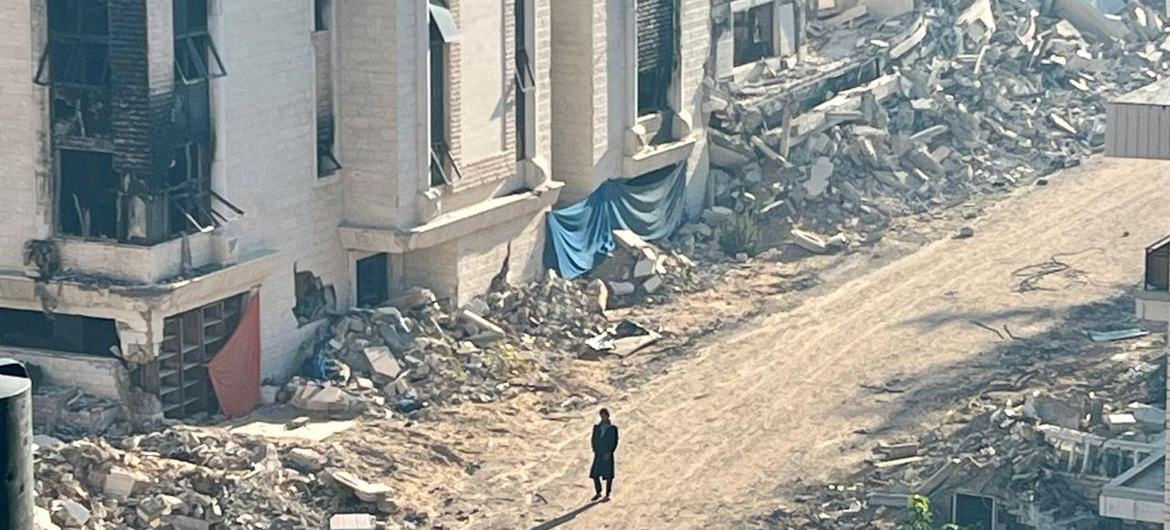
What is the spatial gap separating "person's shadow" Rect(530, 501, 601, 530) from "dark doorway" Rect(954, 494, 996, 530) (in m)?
4.09

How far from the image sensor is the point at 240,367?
3005cm

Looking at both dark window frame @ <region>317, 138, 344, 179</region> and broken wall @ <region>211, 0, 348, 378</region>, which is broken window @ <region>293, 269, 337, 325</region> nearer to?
broken wall @ <region>211, 0, 348, 378</region>

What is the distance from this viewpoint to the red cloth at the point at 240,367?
2972 centimetres

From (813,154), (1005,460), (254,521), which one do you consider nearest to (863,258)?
(813,154)

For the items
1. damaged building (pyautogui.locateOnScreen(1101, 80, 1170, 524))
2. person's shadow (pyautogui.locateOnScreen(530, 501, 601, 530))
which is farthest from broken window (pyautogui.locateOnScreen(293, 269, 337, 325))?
damaged building (pyautogui.locateOnScreen(1101, 80, 1170, 524))

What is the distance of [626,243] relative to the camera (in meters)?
37.0

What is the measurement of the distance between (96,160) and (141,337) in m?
2.11

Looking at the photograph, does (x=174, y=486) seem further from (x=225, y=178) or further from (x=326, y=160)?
(x=326, y=160)

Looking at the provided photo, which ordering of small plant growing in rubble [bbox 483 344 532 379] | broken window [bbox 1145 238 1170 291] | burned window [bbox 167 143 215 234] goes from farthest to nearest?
small plant growing in rubble [bbox 483 344 532 379], burned window [bbox 167 143 215 234], broken window [bbox 1145 238 1170 291]

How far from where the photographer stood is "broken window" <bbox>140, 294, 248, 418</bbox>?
28938 millimetres

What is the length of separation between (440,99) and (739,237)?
24.5ft

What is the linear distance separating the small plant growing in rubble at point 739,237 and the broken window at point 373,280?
7.37m

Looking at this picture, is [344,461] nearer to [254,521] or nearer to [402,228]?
[254,521]

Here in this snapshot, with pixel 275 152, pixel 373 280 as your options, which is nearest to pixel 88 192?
pixel 275 152
